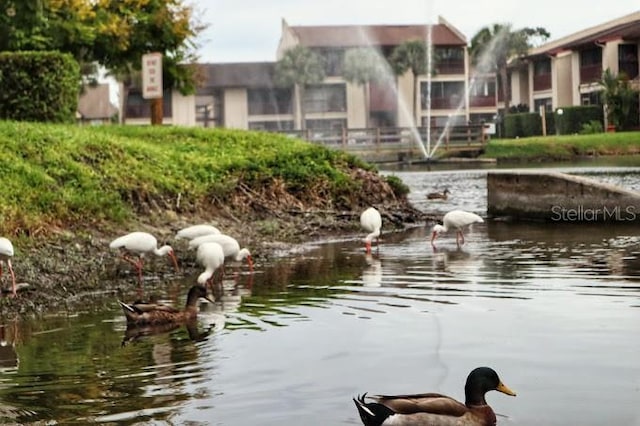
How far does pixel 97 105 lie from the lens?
4102 inches

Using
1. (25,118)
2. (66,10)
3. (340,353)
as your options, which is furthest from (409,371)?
(66,10)

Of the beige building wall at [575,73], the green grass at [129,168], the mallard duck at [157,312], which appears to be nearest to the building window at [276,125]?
→ the beige building wall at [575,73]

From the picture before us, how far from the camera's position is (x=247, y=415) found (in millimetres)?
8672

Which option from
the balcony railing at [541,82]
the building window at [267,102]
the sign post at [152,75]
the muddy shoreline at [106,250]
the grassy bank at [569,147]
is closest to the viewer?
the muddy shoreline at [106,250]

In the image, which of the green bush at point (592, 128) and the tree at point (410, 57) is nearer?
the green bush at point (592, 128)

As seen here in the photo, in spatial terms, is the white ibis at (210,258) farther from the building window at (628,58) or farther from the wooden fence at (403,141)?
the building window at (628,58)

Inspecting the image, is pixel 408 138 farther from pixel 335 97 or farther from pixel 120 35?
pixel 120 35

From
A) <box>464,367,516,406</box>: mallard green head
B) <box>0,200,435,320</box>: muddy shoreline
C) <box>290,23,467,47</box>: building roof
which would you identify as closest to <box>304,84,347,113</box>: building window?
<box>290,23,467,47</box>: building roof

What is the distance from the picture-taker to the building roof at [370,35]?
94.5 metres

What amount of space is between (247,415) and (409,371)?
5.87ft

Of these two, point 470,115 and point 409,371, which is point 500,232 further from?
point 470,115

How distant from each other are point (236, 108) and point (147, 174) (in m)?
Result: 71.6
